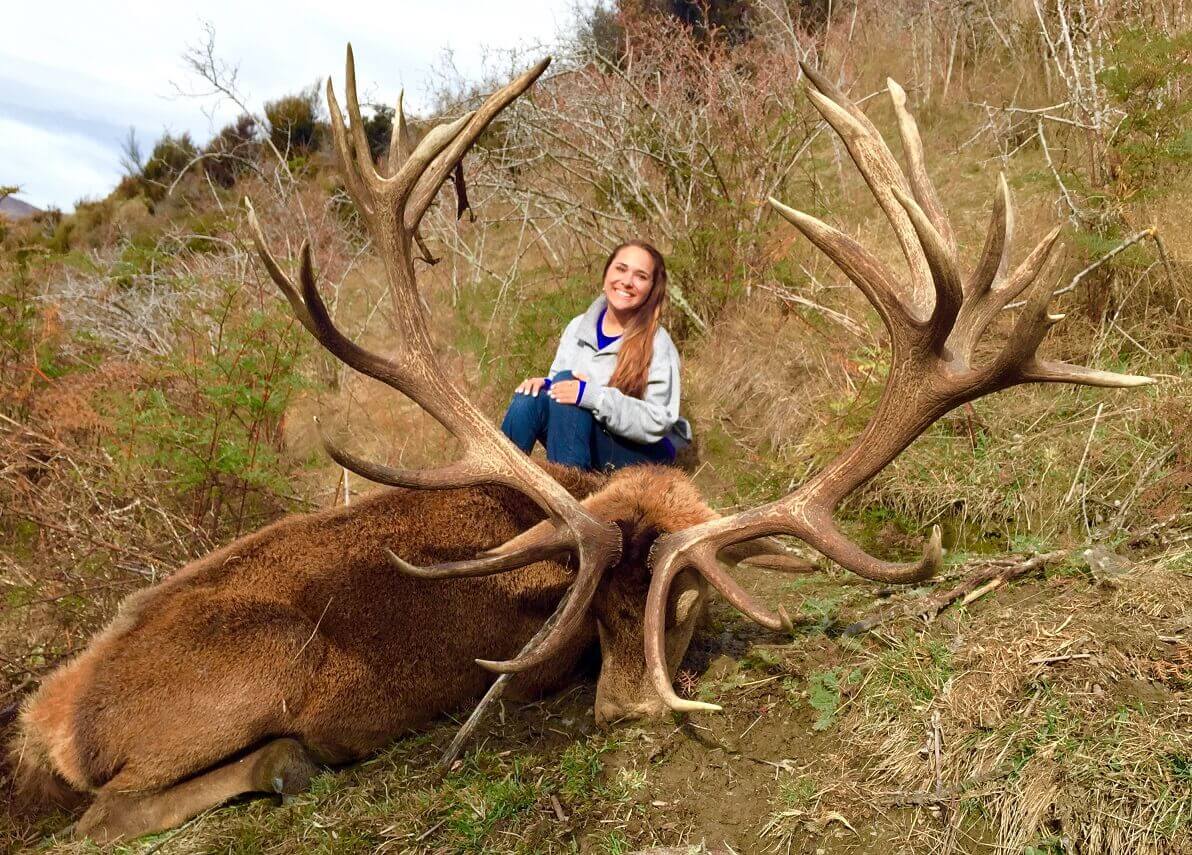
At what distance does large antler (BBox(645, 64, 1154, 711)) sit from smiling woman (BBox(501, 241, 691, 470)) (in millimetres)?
1582

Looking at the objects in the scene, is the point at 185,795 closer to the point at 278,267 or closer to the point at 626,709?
the point at 626,709

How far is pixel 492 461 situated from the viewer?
3328 mm

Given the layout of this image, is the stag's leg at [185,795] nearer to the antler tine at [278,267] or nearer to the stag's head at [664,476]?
the stag's head at [664,476]

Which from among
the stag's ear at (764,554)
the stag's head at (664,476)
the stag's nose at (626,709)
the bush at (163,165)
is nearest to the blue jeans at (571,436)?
the stag's head at (664,476)

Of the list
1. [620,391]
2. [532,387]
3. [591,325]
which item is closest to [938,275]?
[620,391]

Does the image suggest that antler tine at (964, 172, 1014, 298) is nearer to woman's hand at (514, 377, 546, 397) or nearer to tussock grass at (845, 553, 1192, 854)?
tussock grass at (845, 553, 1192, 854)

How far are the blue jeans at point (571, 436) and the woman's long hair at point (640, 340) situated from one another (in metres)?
0.34

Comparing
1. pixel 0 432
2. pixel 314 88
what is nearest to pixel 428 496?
pixel 0 432

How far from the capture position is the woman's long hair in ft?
16.0

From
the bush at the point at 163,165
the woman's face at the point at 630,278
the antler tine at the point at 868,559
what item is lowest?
the antler tine at the point at 868,559

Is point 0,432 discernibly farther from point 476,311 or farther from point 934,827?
point 934,827

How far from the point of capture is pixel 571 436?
4711mm

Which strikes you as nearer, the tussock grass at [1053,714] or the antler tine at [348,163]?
the tussock grass at [1053,714]

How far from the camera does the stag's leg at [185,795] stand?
10.3 feet
